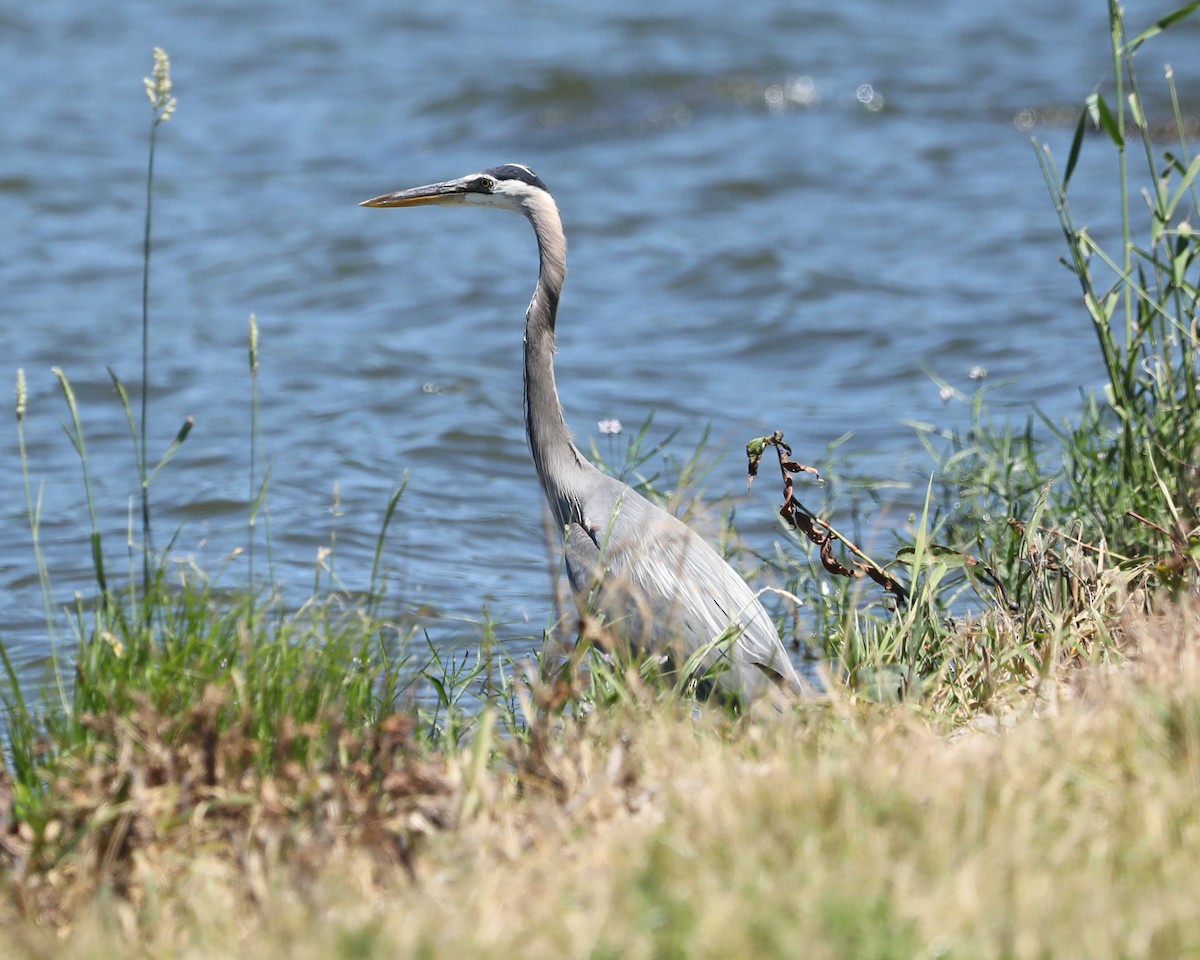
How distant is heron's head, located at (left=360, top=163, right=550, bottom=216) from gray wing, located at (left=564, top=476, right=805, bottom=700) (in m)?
1.07

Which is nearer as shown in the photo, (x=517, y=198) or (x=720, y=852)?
(x=720, y=852)

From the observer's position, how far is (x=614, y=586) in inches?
137

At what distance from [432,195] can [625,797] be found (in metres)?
2.81

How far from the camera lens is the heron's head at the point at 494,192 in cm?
507

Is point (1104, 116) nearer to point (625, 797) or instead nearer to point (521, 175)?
point (521, 175)

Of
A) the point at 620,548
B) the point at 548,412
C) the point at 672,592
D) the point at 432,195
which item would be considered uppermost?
the point at 432,195

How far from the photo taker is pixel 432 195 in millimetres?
5230

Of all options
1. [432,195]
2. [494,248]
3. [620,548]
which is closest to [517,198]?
[432,195]

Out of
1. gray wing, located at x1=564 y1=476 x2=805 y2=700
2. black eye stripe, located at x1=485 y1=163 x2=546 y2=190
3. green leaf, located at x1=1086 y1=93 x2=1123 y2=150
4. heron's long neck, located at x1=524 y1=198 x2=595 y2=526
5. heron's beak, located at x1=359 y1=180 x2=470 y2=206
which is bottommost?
gray wing, located at x1=564 y1=476 x2=805 y2=700

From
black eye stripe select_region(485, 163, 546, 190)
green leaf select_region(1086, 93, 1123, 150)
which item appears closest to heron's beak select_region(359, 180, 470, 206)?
black eye stripe select_region(485, 163, 546, 190)

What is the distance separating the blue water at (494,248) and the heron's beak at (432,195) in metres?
1.34

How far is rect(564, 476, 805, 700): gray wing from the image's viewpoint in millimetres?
4086

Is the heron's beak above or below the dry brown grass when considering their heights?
above

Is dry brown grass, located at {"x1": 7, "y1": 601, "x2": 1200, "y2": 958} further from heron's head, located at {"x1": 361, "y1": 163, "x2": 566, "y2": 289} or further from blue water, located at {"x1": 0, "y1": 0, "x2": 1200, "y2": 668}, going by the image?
heron's head, located at {"x1": 361, "y1": 163, "x2": 566, "y2": 289}
